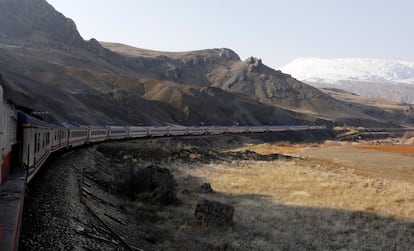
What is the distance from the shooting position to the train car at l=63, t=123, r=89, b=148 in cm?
3491

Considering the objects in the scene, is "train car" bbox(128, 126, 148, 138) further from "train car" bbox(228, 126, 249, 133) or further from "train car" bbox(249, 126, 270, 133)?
"train car" bbox(249, 126, 270, 133)

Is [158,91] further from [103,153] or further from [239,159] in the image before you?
[103,153]

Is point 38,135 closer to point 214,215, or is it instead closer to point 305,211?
point 214,215

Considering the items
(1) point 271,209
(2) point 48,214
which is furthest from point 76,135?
(2) point 48,214

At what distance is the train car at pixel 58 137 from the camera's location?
26469mm

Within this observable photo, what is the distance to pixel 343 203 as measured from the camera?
2794 cm

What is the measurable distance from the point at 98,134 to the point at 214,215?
29105 mm

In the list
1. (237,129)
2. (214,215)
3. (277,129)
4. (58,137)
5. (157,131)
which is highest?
(58,137)

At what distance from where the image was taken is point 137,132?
60.9 m

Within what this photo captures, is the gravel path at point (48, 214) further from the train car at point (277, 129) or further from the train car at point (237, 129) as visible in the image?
the train car at point (277, 129)

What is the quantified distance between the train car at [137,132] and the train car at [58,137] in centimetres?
2531

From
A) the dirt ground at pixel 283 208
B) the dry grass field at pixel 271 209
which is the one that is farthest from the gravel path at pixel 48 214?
the dirt ground at pixel 283 208

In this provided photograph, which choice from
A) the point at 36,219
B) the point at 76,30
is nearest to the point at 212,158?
the point at 36,219

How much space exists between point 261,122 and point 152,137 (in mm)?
72693
